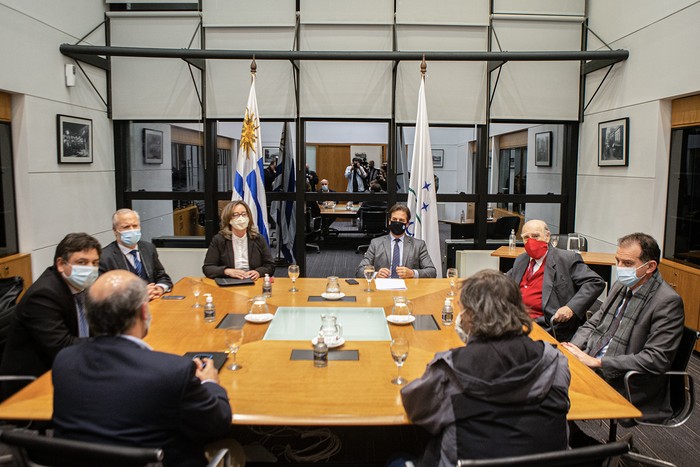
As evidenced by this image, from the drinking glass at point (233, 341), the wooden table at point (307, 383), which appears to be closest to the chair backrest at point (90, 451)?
the wooden table at point (307, 383)

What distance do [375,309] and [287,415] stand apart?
1494 mm

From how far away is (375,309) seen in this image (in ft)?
11.2

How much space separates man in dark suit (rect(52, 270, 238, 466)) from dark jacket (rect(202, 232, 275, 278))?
2662 mm

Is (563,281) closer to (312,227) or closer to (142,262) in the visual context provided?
(142,262)

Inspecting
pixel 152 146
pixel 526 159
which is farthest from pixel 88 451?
pixel 526 159

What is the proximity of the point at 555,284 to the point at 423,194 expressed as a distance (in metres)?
2.35

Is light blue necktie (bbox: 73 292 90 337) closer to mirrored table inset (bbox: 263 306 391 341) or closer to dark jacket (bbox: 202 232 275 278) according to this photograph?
mirrored table inset (bbox: 263 306 391 341)

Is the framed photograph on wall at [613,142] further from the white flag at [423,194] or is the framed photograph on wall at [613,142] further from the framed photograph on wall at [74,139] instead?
the framed photograph on wall at [74,139]

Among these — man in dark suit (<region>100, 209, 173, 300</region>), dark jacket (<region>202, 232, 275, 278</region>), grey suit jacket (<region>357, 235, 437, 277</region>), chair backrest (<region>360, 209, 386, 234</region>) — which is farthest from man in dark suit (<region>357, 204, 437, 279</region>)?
chair backrest (<region>360, 209, 386, 234</region>)

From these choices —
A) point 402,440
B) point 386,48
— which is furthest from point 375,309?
point 386,48

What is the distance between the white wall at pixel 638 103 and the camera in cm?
477

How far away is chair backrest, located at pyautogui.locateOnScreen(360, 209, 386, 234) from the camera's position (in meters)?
9.60

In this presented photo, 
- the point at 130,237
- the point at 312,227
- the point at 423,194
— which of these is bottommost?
the point at 312,227

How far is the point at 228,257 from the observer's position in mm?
4574
